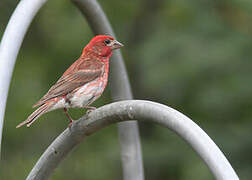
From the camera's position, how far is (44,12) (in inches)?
291

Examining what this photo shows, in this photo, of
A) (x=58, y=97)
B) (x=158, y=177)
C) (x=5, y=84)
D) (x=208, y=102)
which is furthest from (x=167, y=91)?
(x=5, y=84)

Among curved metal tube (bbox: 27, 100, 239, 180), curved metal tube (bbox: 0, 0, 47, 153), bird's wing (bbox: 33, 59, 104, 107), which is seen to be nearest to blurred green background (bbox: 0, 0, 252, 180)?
bird's wing (bbox: 33, 59, 104, 107)

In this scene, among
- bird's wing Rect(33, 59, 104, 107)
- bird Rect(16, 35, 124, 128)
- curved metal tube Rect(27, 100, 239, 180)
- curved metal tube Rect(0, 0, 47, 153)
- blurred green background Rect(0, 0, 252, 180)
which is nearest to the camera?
curved metal tube Rect(27, 100, 239, 180)

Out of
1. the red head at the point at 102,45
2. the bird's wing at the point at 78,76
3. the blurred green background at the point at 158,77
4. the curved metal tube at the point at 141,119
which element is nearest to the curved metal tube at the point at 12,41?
the curved metal tube at the point at 141,119

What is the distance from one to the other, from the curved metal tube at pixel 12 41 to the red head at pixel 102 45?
925mm

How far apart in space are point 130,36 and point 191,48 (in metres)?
1.11

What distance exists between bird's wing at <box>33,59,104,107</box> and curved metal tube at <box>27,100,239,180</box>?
103 cm

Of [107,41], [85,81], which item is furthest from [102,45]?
[85,81]

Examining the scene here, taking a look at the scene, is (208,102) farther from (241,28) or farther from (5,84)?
(5,84)

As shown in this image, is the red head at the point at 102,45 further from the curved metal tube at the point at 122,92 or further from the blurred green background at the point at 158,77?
the blurred green background at the point at 158,77

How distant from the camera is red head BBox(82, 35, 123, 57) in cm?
416

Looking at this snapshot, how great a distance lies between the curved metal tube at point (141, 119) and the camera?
88.5 inches

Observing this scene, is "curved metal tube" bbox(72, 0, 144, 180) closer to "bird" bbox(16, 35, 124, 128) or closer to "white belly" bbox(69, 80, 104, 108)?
"bird" bbox(16, 35, 124, 128)

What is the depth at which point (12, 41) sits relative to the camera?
297cm
